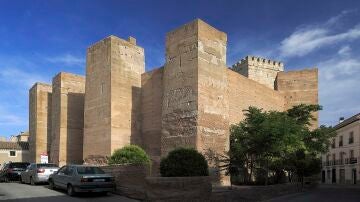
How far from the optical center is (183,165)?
49.5 feet

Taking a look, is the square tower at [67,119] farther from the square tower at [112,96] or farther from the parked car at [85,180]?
the parked car at [85,180]

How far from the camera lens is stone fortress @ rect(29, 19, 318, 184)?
2391 cm

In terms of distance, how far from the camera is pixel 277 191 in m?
20.1

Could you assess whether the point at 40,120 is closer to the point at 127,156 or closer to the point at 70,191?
the point at 127,156

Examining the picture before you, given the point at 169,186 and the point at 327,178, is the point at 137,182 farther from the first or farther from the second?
the point at 327,178

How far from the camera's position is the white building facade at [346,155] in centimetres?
4612

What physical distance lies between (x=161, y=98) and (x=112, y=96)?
3421mm

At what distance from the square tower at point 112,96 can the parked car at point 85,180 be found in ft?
34.9

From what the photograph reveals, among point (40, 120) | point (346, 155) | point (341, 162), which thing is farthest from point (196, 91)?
point (341, 162)

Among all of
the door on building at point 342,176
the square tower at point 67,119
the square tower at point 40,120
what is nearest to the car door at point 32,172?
the square tower at point 67,119

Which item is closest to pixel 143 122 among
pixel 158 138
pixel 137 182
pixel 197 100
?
pixel 158 138

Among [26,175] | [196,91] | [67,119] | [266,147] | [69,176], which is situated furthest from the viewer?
[67,119]

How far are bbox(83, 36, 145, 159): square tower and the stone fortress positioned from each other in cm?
7

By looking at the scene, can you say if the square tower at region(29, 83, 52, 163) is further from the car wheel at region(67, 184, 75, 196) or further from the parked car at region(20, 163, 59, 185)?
the car wheel at region(67, 184, 75, 196)
